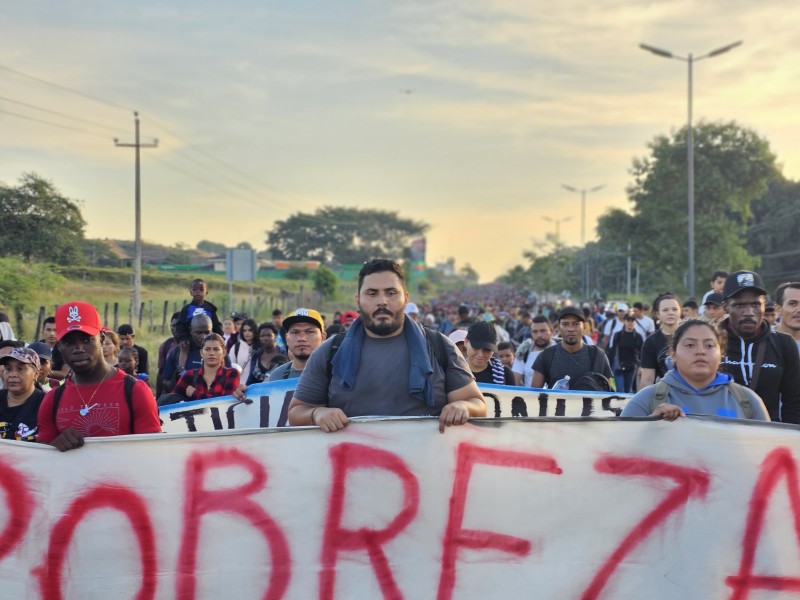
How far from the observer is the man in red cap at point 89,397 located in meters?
4.16

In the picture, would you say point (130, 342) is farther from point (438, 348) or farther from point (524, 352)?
point (438, 348)

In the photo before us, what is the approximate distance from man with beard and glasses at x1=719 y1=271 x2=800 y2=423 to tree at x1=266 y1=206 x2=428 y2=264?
9114cm

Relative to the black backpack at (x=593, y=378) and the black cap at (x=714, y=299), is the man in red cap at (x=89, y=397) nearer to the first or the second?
the black backpack at (x=593, y=378)

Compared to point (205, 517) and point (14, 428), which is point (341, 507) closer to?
point (205, 517)

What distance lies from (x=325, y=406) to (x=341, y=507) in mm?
436

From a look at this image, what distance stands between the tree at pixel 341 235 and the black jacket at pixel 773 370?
91.2m

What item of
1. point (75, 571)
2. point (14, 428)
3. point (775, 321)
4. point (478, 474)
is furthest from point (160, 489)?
point (775, 321)

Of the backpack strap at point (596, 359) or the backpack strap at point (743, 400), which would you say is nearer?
the backpack strap at point (743, 400)

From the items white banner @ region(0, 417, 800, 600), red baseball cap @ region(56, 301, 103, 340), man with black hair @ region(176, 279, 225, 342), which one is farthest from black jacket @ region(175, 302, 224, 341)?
white banner @ region(0, 417, 800, 600)

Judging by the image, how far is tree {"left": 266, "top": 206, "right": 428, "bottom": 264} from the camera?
96375mm

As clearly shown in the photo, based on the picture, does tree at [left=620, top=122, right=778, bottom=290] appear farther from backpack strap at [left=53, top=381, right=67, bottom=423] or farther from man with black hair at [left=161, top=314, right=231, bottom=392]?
backpack strap at [left=53, top=381, right=67, bottom=423]

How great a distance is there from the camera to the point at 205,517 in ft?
13.3

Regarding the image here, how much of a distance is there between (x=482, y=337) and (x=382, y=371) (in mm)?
3453

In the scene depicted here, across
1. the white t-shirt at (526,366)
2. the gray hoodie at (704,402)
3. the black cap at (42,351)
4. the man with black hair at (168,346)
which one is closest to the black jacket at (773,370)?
the gray hoodie at (704,402)
